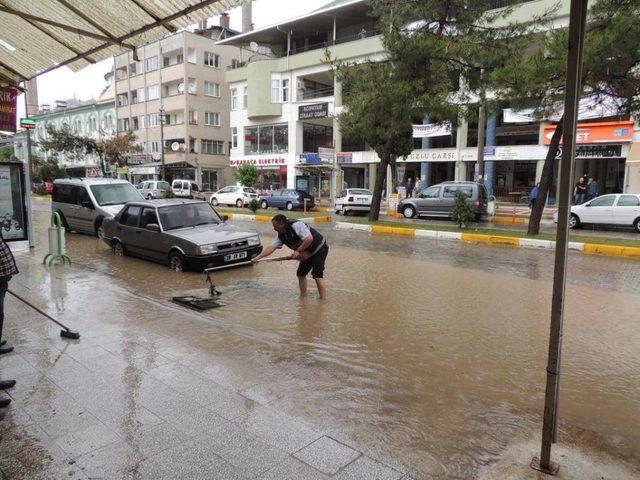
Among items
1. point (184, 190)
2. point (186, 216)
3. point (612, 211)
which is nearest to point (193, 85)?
point (184, 190)

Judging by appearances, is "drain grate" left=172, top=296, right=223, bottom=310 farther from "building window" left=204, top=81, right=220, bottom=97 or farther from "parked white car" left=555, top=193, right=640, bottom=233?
"building window" left=204, top=81, right=220, bottom=97

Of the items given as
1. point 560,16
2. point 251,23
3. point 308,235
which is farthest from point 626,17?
point 251,23

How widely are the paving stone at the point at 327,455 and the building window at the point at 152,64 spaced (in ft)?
175

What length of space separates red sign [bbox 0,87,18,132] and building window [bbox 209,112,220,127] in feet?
144

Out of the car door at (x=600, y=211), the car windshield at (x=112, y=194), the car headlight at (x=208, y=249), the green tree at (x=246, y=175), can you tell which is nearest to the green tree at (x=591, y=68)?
the car door at (x=600, y=211)

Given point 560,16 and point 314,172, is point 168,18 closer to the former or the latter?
point 560,16

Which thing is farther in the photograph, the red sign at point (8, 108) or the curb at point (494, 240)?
the curb at point (494, 240)

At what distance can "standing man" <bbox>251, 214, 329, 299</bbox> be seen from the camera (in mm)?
7055

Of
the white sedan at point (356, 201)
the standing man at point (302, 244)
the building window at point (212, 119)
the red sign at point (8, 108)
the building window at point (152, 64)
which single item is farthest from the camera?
the building window at point (152, 64)

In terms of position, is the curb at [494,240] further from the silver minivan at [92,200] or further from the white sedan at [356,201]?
the silver minivan at [92,200]

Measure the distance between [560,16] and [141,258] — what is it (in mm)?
26218

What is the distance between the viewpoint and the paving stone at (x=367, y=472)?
2947mm

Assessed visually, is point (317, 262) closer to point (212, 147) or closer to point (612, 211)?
point (612, 211)

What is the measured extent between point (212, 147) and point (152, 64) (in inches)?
433
